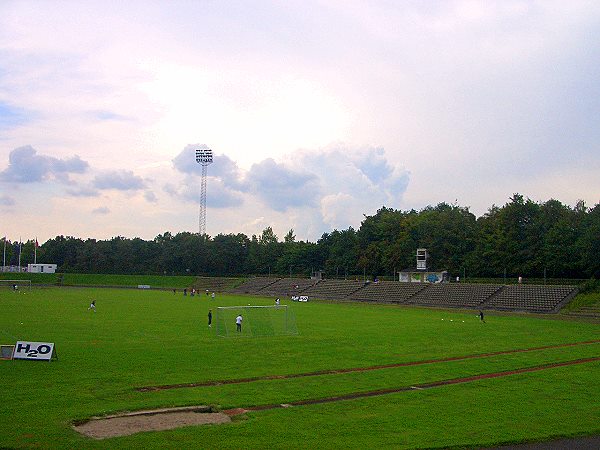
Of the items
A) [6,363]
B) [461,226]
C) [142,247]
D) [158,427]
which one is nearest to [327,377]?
[158,427]

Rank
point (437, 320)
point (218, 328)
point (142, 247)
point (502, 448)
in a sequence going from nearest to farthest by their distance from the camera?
point (502, 448) < point (218, 328) < point (437, 320) < point (142, 247)

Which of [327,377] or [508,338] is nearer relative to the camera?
[327,377]

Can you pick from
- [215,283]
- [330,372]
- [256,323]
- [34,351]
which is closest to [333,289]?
[215,283]

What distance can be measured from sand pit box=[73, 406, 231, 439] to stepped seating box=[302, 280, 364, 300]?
3179 inches

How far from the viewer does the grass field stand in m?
15.9

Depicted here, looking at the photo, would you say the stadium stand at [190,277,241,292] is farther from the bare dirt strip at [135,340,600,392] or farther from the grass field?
the bare dirt strip at [135,340,600,392]

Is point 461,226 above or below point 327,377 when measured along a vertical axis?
above

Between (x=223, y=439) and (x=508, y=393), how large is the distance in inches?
475

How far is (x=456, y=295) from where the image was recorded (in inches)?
3297

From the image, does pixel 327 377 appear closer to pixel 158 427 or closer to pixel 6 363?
pixel 158 427

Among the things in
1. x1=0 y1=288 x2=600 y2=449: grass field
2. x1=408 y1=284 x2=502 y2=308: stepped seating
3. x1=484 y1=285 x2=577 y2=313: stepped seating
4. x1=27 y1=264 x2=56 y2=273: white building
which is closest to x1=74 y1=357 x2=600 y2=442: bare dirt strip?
x1=0 y1=288 x2=600 y2=449: grass field

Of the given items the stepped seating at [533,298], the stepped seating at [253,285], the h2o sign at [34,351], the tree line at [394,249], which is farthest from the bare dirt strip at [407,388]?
the stepped seating at [253,285]

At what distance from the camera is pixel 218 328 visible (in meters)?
44.1

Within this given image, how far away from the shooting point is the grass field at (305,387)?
1595cm
